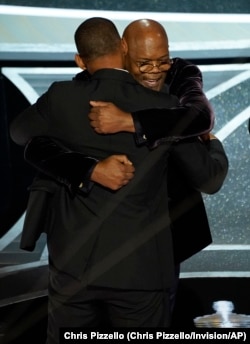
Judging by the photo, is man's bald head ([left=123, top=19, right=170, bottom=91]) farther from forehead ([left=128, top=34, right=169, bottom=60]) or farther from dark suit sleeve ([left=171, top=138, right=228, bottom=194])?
dark suit sleeve ([left=171, top=138, right=228, bottom=194])

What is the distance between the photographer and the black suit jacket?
68.7 inches

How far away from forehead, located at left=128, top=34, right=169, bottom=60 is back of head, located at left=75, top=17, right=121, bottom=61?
0.47 ft

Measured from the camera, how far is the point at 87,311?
1.80 m

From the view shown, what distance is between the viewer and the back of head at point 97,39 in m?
1.74

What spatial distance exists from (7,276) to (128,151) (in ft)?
6.14

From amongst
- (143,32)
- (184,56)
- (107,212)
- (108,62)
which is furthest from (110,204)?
(184,56)

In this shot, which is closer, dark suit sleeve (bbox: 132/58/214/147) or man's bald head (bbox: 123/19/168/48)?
dark suit sleeve (bbox: 132/58/214/147)

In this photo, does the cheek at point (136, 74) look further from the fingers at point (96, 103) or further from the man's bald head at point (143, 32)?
the fingers at point (96, 103)

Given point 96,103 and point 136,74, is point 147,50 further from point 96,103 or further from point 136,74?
point 96,103

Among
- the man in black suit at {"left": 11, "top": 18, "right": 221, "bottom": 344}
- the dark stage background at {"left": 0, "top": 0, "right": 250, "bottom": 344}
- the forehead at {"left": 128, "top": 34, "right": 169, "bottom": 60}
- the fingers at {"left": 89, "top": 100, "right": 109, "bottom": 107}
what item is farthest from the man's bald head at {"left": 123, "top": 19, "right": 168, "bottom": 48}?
the dark stage background at {"left": 0, "top": 0, "right": 250, "bottom": 344}

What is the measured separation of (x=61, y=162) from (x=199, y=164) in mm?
306

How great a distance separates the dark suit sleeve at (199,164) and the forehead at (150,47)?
24 cm

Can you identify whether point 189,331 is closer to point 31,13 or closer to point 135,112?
point 135,112

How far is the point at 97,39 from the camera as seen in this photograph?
5.69ft
